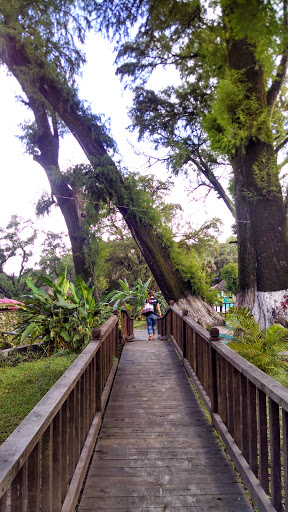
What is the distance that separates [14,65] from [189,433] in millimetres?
12098

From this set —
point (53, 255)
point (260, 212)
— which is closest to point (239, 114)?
point (260, 212)

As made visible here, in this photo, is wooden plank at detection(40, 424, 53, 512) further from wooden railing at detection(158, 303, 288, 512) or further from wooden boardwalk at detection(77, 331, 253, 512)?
wooden railing at detection(158, 303, 288, 512)

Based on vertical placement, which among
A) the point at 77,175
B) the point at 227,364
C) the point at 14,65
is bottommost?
the point at 227,364

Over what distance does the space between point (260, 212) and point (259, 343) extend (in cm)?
321

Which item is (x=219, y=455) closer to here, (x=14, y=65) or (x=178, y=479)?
(x=178, y=479)

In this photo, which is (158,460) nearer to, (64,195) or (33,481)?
(33,481)

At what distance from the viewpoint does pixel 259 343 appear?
5.56 metres

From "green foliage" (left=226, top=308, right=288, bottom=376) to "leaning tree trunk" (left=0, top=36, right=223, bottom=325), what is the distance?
8.47 ft

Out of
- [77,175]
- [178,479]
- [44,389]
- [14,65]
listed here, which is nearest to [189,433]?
[178,479]

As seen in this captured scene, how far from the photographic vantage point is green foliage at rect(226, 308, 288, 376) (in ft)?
16.6

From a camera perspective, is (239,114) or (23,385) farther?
(239,114)

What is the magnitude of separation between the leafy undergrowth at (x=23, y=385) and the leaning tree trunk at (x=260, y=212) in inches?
172

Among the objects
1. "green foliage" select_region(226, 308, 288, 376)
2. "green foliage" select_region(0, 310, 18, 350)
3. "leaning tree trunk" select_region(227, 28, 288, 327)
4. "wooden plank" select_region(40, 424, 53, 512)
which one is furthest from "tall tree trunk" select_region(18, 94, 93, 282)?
"wooden plank" select_region(40, 424, 53, 512)

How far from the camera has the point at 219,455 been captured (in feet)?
9.21
